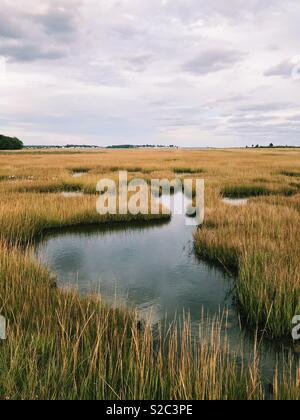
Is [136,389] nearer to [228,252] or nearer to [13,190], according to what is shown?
[228,252]

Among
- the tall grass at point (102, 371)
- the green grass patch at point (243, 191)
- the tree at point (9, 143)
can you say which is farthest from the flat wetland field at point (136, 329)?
the tree at point (9, 143)

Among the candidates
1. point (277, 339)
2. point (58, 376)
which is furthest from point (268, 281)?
point (58, 376)

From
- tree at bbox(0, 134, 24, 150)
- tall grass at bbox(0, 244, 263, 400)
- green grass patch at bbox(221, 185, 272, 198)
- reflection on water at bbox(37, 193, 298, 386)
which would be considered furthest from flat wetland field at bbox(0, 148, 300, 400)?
tree at bbox(0, 134, 24, 150)

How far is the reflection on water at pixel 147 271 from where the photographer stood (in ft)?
19.2

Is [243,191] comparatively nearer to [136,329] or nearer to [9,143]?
[136,329]

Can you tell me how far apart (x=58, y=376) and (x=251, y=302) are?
10.6 ft

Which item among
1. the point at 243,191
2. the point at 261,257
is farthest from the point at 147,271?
the point at 243,191

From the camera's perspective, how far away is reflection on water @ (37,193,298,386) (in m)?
5.86

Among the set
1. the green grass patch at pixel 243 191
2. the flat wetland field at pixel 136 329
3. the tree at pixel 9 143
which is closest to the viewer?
Result: the flat wetland field at pixel 136 329

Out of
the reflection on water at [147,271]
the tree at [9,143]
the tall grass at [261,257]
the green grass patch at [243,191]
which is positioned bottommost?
the reflection on water at [147,271]

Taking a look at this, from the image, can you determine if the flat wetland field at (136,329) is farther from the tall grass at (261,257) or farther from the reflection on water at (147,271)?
the reflection on water at (147,271)

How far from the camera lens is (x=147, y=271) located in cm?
797

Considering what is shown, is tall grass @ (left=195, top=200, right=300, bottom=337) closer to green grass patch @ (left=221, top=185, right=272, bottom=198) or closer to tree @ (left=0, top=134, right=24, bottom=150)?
green grass patch @ (left=221, top=185, right=272, bottom=198)

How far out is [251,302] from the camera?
18.0 feet
